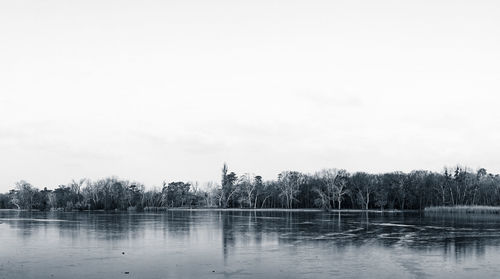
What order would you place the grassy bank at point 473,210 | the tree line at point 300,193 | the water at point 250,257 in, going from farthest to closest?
1. the tree line at point 300,193
2. the grassy bank at point 473,210
3. the water at point 250,257

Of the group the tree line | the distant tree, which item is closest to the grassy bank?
the tree line

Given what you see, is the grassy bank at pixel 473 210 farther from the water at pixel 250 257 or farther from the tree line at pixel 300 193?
the water at pixel 250 257

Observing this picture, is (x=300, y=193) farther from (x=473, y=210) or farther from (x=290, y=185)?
(x=473, y=210)

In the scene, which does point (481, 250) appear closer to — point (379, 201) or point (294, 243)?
point (294, 243)

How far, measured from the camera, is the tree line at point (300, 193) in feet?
357

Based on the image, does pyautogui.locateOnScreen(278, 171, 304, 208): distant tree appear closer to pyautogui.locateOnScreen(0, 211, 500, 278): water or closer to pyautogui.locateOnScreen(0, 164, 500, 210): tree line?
pyautogui.locateOnScreen(0, 164, 500, 210): tree line

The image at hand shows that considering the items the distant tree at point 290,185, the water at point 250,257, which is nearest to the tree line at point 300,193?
the distant tree at point 290,185

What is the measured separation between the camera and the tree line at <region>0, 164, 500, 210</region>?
109 metres

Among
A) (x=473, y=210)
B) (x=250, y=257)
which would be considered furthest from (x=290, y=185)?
(x=250, y=257)

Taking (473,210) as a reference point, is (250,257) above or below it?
above

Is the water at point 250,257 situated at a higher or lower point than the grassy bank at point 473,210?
higher

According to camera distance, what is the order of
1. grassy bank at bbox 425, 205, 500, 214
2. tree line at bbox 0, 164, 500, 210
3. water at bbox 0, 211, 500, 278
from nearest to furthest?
1. water at bbox 0, 211, 500, 278
2. grassy bank at bbox 425, 205, 500, 214
3. tree line at bbox 0, 164, 500, 210

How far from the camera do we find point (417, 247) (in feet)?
86.0

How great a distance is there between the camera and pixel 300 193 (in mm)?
124750
